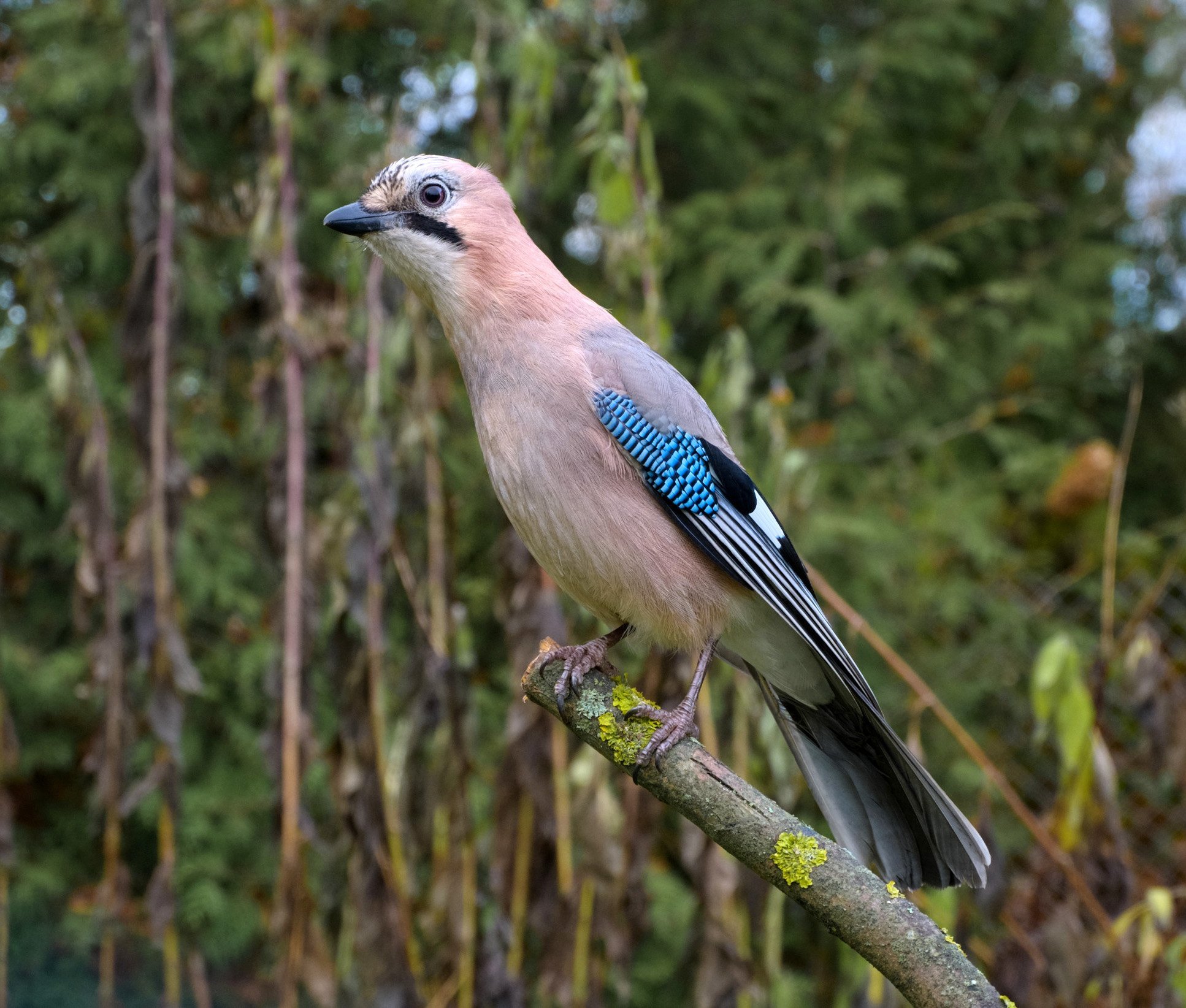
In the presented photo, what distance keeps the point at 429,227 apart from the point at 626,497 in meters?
0.61

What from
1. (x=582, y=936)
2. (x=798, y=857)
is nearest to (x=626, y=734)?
(x=798, y=857)

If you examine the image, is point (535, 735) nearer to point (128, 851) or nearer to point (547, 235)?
point (128, 851)

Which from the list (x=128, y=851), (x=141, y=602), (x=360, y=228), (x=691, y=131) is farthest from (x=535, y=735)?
(x=691, y=131)

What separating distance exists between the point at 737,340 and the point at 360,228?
108 centimetres

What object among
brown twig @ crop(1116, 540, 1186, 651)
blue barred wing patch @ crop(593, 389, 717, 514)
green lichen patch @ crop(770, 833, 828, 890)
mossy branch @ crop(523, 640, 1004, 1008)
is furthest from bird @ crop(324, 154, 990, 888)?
brown twig @ crop(1116, 540, 1186, 651)

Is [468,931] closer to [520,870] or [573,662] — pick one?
[520,870]

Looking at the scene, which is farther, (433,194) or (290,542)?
(290,542)

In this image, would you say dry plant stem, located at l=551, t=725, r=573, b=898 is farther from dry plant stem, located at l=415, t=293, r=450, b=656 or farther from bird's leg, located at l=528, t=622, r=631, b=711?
bird's leg, located at l=528, t=622, r=631, b=711

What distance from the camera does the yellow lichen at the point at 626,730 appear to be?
1.90 meters

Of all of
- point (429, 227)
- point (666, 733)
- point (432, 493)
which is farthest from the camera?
point (432, 493)

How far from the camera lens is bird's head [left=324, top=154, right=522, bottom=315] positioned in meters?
2.22

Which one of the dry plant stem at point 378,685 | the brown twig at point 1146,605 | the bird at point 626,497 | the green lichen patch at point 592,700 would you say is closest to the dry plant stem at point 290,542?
the dry plant stem at point 378,685

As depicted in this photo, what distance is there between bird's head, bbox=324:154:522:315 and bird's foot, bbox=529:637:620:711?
25.7 inches

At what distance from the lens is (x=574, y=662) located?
6.98 feet
